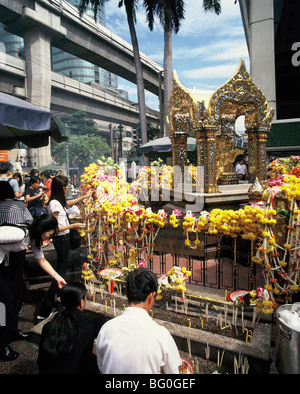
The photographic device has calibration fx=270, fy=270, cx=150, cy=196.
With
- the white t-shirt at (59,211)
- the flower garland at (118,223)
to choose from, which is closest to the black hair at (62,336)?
the flower garland at (118,223)

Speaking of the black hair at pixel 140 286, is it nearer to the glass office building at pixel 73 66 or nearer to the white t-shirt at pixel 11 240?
the white t-shirt at pixel 11 240

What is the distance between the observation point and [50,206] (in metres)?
3.93

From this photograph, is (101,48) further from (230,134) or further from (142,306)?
(142,306)

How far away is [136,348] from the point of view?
4.98 feet

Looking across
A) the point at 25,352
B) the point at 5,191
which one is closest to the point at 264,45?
the point at 5,191

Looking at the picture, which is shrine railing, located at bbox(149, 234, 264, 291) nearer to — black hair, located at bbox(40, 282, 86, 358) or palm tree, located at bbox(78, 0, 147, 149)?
black hair, located at bbox(40, 282, 86, 358)

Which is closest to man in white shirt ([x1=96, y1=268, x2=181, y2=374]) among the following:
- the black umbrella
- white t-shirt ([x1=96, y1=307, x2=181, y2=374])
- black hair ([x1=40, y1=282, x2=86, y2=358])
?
white t-shirt ([x1=96, y1=307, x2=181, y2=374])

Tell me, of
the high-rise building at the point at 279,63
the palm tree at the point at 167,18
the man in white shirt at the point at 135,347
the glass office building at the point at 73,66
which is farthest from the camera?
the glass office building at the point at 73,66

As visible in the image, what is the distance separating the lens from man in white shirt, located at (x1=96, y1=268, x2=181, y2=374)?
1.52 metres

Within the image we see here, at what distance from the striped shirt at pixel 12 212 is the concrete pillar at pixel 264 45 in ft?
30.1

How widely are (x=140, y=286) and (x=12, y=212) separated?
7.45 feet

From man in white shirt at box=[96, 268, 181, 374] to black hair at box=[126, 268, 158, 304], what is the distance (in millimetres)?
112

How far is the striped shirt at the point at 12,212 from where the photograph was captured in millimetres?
3311
